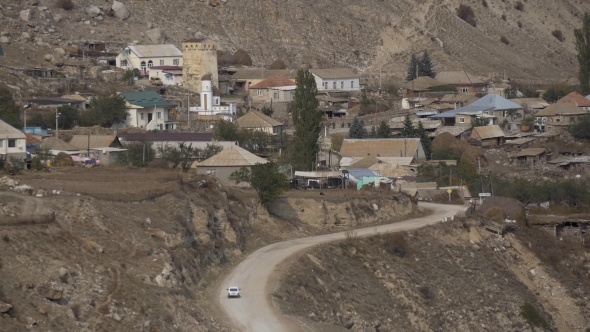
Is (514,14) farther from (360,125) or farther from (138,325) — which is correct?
(138,325)

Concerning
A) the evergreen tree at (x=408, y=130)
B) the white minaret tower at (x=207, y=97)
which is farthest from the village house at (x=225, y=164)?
the white minaret tower at (x=207, y=97)

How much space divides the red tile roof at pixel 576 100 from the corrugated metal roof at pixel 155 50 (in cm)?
2225

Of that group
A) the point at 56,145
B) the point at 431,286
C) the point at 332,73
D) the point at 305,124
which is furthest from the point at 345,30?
the point at 431,286

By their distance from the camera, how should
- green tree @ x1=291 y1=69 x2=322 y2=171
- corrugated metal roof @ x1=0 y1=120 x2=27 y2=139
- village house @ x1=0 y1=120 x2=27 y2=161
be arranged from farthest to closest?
green tree @ x1=291 y1=69 x2=322 y2=171
corrugated metal roof @ x1=0 y1=120 x2=27 y2=139
village house @ x1=0 y1=120 x2=27 y2=161

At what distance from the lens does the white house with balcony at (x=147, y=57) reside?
3258 inches

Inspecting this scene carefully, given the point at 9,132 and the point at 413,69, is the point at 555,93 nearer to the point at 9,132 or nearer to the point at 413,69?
the point at 413,69

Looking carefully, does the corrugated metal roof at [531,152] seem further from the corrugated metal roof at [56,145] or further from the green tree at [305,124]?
the corrugated metal roof at [56,145]

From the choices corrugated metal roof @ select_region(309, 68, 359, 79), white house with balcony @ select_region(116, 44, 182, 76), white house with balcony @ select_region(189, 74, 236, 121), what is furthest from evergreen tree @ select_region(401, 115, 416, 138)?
white house with balcony @ select_region(116, 44, 182, 76)

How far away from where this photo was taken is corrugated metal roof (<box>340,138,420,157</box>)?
69.9 m

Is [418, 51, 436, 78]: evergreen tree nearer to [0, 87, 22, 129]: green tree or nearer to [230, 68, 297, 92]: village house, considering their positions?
[230, 68, 297, 92]: village house

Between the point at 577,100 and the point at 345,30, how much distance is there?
23233 mm

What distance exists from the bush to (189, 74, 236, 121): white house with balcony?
36798 mm

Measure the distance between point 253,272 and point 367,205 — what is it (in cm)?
1367

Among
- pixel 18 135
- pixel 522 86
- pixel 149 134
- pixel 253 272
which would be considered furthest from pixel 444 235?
pixel 522 86
